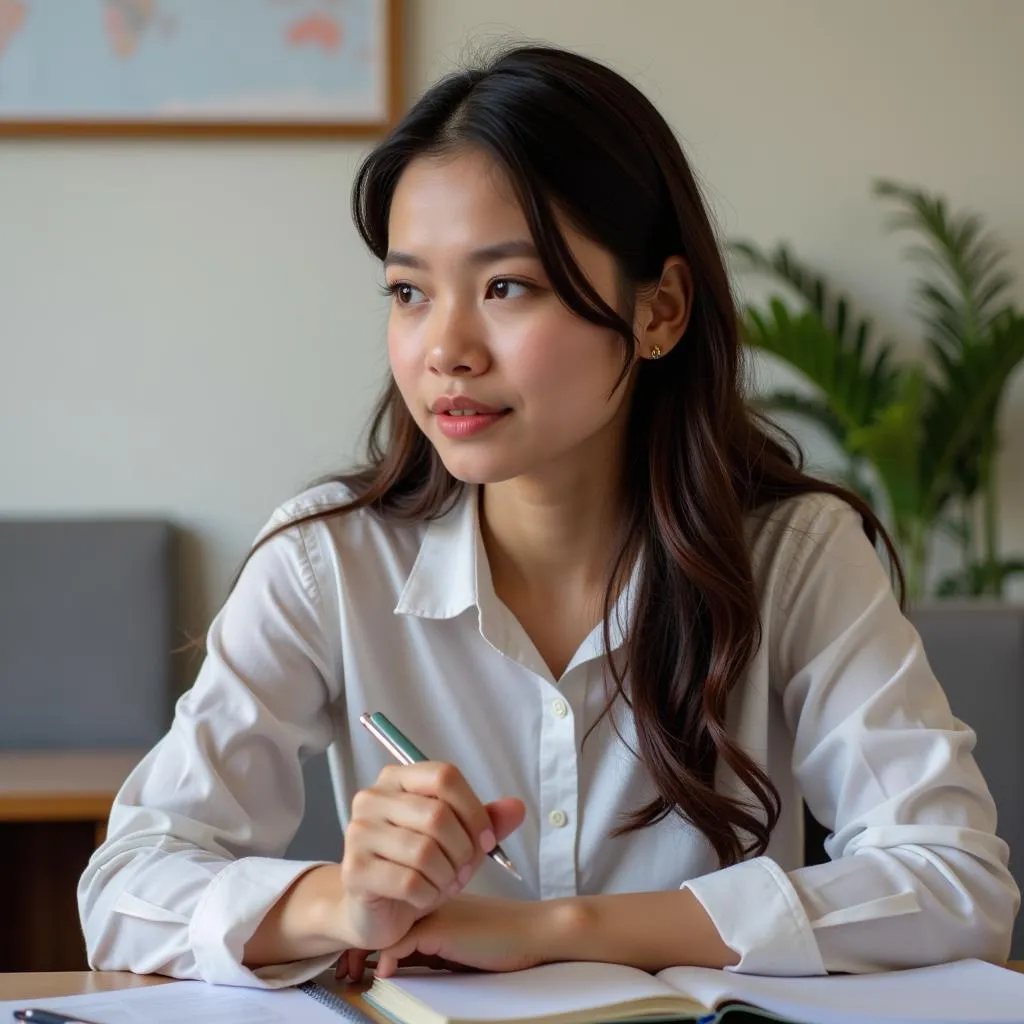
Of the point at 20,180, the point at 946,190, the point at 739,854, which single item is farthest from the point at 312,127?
the point at 739,854

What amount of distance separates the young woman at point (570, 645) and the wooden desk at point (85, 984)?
0.08ft

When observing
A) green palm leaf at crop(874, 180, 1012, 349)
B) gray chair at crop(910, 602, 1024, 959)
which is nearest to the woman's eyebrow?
gray chair at crop(910, 602, 1024, 959)

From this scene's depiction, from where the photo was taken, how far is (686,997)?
2.86ft

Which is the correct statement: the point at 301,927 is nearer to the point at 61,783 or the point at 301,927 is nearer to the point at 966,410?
the point at 61,783

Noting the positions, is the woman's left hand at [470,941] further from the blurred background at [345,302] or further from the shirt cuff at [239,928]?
the blurred background at [345,302]

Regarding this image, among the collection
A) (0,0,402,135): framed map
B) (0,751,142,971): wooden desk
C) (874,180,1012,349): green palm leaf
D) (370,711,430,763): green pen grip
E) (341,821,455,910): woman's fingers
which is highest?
(0,0,402,135): framed map

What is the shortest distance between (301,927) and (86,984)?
0.15 metres

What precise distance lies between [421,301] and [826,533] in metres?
0.46

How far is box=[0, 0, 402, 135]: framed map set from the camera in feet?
9.26

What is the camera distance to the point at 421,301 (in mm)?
1237

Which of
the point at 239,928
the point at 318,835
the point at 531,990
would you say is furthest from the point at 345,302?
the point at 531,990

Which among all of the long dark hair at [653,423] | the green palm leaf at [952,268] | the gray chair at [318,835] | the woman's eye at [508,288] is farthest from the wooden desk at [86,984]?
the green palm leaf at [952,268]

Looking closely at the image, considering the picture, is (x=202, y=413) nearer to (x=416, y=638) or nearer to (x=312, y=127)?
(x=312, y=127)

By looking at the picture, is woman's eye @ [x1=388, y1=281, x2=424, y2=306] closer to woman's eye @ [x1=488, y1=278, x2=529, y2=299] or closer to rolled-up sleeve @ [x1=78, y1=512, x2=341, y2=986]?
woman's eye @ [x1=488, y1=278, x2=529, y2=299]
